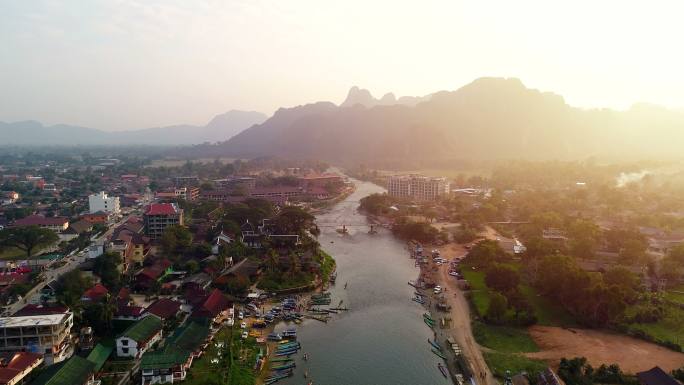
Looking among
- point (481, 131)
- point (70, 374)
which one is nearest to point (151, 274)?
point (70, 374)

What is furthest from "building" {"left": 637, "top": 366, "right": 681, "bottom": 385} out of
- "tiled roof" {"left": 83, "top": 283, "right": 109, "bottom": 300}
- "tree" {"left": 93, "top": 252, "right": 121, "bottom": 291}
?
"tree" {"left": 93, "top": 252, "right": 121, "bottom": 291}

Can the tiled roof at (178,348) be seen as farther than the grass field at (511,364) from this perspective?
No

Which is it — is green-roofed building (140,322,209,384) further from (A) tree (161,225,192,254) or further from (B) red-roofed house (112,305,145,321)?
(A) tree (161,225,192,254)

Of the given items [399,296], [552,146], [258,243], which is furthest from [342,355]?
[552,146]

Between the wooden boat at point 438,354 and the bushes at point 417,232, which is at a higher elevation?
the bushes at point 417,232

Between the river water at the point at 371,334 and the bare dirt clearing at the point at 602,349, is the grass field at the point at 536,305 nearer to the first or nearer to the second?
the bare dirt clearing at the point at 602,349

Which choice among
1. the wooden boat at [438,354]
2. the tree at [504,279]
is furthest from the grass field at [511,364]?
the tree at [504,279]
